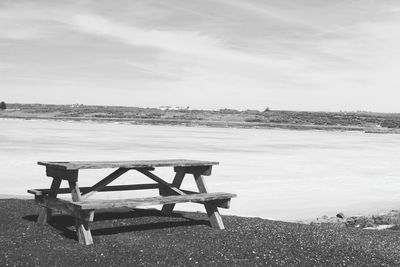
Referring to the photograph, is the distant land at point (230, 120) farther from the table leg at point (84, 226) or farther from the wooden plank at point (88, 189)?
the table leg at point (84, 226)

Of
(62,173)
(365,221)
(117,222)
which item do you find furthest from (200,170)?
(365,221)

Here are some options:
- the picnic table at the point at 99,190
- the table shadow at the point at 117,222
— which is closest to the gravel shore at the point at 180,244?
the table shadow at the point at 117,222

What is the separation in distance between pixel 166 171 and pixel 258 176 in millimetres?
3224

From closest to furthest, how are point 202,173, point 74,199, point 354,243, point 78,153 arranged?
point 74,199
point 354,243
point 202,173
point 78,153

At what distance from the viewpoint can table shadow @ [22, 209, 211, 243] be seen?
7996 mm

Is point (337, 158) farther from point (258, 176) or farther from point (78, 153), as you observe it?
point (78, 153)

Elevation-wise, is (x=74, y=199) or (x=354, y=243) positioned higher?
(x=74, y=199)

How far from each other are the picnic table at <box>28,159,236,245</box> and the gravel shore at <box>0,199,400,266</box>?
0.95ft

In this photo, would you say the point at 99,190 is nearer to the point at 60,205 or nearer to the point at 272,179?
the point at 60,205

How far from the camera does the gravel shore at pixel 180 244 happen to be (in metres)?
6.69

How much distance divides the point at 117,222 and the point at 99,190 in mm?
775

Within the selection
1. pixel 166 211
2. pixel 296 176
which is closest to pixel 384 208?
pixel 296 176

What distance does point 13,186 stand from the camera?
47.3 ft

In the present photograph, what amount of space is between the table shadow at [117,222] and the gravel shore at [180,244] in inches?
0.6
